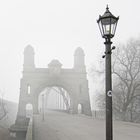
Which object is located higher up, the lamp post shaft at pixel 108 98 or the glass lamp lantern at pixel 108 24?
the glass lamp lantern at pixel 108 24

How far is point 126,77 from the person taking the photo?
123ft

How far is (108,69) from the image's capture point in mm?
5898

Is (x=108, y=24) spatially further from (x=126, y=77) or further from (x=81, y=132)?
(x=126, y=77)

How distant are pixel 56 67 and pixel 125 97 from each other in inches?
1042

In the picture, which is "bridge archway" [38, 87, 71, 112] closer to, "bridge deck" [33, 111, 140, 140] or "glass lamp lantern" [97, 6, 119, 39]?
"bridge deck" [33, 111, 140, 140]

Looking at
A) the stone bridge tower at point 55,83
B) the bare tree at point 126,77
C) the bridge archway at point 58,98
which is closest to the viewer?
the bare tree at point 126,77

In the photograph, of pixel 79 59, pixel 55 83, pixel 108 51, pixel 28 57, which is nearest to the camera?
pixel 108 51

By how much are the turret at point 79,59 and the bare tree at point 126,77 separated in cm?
2534

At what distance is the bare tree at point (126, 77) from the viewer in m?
36.8

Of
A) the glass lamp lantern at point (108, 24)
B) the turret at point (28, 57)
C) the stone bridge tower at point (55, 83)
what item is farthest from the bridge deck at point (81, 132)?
the turret at point (28, 57)

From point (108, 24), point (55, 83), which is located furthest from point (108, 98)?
point (55, 83)

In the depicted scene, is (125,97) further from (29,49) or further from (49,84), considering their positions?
(29,49)

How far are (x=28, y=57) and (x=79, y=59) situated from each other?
11868mm

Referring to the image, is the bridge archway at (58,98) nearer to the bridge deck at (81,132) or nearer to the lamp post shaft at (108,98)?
the bridge deck at (81,132)
